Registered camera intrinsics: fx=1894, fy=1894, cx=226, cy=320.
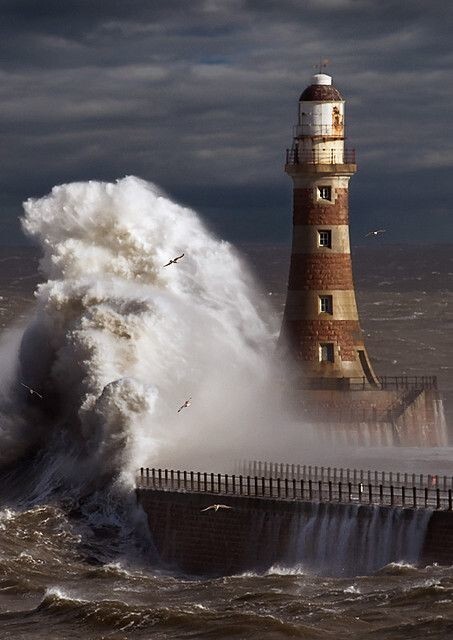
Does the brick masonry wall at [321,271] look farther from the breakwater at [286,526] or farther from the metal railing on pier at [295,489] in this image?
the breakwater at [286,526]

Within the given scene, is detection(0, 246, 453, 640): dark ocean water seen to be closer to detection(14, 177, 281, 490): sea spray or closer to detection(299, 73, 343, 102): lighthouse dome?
detection(14, 177, 281, 490): sea spray

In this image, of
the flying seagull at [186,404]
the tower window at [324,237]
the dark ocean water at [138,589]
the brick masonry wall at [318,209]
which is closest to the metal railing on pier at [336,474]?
the dark ocean water at [138,589]

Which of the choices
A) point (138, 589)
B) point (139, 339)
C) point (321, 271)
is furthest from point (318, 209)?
point (138, 589)

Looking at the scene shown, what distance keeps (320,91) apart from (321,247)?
3560 mm

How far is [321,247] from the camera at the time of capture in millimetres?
42688

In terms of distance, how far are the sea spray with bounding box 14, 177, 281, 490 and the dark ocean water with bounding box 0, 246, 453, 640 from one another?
1.31m

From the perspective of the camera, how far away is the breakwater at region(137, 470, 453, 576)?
1211 inches

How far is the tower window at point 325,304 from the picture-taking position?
4291 centimetres

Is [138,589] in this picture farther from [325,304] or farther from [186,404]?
[325,304]

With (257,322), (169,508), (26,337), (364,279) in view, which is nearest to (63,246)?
(26,337)

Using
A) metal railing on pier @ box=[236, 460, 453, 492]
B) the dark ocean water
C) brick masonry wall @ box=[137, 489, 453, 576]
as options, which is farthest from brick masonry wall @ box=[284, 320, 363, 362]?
brick masonry wall @ box=[137, 489, 453, 576]

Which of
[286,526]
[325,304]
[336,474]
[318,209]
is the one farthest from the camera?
[325,304]

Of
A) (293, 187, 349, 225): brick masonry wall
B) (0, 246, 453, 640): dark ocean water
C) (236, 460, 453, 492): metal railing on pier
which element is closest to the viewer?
(0, 246, 453, 640): dark ocean water

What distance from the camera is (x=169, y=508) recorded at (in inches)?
1350
